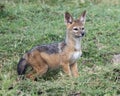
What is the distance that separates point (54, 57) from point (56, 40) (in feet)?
7.04

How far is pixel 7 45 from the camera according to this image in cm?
1086

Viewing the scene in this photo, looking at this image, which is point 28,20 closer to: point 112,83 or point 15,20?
point 15,20

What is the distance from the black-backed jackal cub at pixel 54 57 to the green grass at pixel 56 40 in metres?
0.20

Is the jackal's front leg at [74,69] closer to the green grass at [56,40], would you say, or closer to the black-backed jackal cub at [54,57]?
the black-backed jackal cub at [54,57]

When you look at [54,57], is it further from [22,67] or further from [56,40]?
[56,40]

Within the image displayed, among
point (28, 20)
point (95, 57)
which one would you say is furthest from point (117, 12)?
point (95, 57)

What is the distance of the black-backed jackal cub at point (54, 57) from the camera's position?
30.0 ft

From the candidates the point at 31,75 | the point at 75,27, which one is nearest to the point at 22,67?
the point at 31,75

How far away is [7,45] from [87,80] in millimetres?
3181

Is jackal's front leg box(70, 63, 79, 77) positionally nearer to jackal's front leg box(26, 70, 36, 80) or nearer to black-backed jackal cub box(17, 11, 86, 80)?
black-backed jackal cub box(17, 11, 86, 80)

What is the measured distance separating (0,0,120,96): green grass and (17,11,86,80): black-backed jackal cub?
0.64ft

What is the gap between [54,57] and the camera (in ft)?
30.4

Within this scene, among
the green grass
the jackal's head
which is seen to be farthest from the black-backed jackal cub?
the green grass

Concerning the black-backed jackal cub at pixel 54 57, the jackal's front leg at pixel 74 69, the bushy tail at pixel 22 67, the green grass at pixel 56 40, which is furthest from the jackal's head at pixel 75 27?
the bushy tail at pixel 22 67
